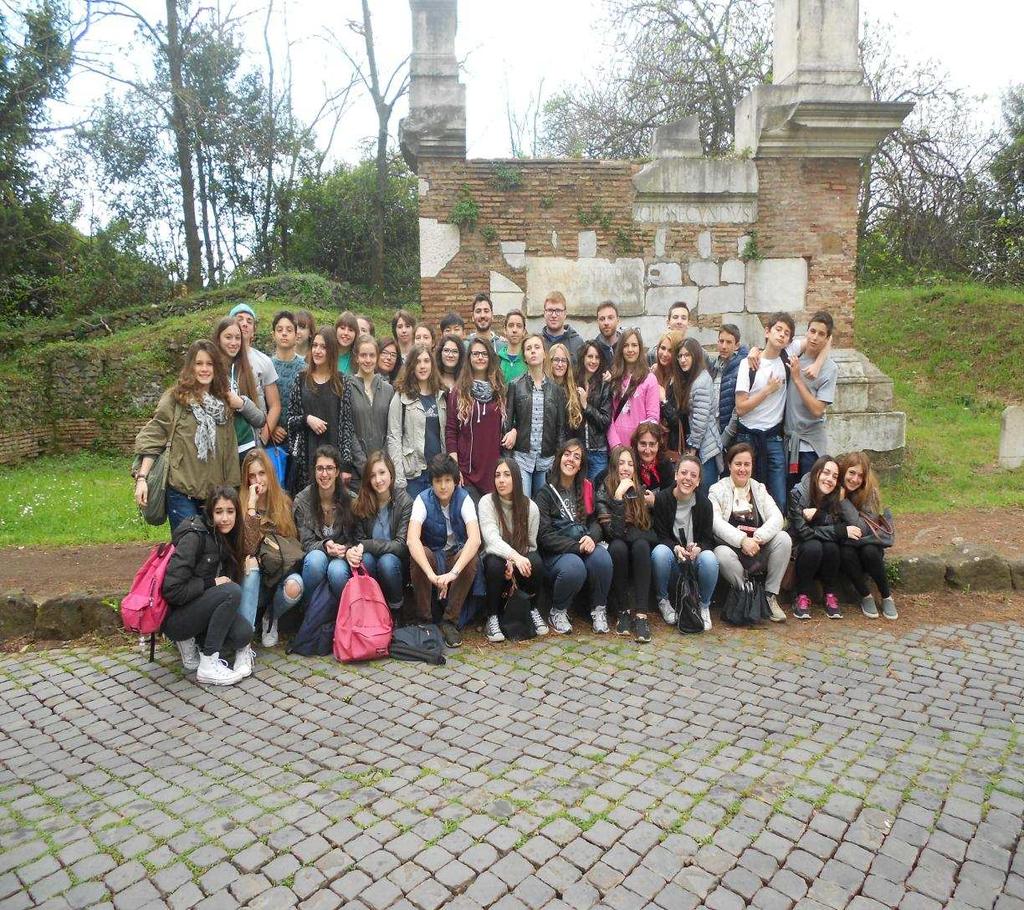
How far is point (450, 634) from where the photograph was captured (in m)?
5.40

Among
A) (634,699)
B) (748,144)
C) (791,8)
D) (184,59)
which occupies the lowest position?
(634,699)

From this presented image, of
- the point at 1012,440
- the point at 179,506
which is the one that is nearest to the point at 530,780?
the point at 179,506

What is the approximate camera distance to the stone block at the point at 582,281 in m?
9.12

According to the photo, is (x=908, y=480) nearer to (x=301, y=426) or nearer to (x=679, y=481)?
(x=679, y=481)

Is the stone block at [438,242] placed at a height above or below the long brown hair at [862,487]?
above

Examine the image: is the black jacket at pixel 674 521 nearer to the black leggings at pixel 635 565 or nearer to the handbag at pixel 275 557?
the black leggings at pixel 635 565

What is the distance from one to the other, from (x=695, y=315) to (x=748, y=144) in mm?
1983

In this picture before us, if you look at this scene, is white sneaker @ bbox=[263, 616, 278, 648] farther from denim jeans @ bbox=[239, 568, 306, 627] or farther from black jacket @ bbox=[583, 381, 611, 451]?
black jacket @ bbox=[583, 381, 611, 451]

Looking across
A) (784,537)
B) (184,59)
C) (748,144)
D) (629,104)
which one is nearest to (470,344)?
(784,537)

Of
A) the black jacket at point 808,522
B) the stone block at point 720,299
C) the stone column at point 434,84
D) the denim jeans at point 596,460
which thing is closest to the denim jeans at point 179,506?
the denim jeans at point 596,460

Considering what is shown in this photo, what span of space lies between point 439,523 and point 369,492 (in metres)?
0.52

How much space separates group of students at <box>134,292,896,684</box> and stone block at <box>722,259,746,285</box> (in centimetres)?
286

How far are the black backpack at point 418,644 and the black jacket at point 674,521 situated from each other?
1734 mm

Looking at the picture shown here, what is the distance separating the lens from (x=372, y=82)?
22.2m
